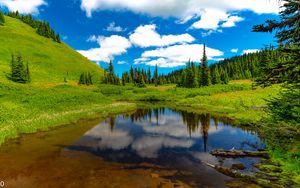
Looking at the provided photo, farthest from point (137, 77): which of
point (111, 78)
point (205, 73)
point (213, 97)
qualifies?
point (213, 97)

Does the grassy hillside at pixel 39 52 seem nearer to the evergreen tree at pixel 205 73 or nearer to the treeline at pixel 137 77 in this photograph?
the treeline at pixel 137 77

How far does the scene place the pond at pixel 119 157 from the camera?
12797 millimetres

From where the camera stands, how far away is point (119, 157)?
1703cm

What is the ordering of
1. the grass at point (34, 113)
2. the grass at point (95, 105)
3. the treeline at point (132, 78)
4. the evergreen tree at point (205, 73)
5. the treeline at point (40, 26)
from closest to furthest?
the grass at point (95, 105), the grass at point (34, 113), the evergreen tree at point (205, 73), the treeline at point (132, 78), the treeline at point (40, 26)

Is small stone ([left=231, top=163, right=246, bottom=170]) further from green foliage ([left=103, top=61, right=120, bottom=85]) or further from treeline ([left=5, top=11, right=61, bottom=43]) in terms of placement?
treeline ([left=5, top=11, right=61, bottom=43])

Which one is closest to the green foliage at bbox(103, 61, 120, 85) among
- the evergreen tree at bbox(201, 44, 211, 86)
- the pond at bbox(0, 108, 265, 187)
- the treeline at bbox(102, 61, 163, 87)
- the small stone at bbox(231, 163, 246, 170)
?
the treeline at bbox(102, 61, 163, 87)

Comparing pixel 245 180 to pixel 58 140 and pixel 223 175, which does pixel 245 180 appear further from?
pixel 58 140

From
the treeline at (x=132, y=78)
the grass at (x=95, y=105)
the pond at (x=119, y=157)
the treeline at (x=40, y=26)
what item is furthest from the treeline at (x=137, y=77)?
the pond at (x=119, y=157)

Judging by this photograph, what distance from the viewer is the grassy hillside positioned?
11738 centimetres

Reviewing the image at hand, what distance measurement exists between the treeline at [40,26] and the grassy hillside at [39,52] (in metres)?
5.16

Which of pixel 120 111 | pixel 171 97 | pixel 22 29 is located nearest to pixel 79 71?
pixel 22 29

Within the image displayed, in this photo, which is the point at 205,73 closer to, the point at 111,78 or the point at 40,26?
the point at 111,78

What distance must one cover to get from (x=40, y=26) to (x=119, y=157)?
18370 centimetres

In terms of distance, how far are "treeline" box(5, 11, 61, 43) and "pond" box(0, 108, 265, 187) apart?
166227 millimetres
